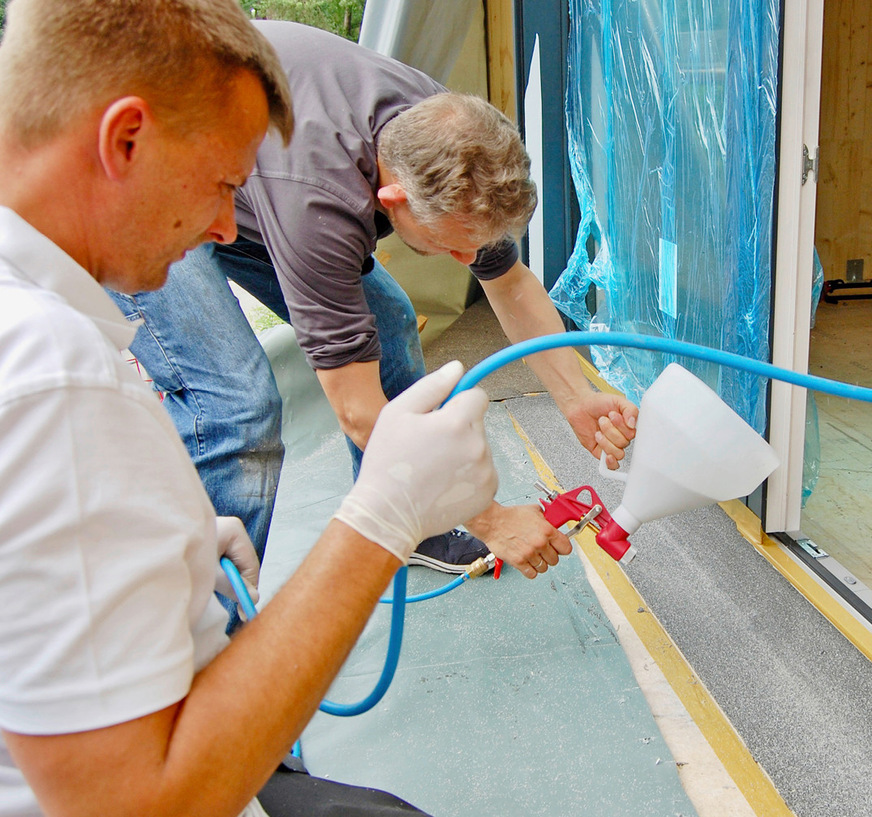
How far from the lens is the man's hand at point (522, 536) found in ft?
4.47

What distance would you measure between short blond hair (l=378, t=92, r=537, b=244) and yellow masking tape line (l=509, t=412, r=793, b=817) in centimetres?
94

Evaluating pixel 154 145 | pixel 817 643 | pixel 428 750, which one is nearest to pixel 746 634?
pixel 817 643

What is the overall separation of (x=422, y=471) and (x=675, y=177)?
158 centimetres

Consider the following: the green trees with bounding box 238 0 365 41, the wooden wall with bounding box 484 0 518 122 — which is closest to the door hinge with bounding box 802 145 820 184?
the wooden wall with bounding box 484 0 518 122

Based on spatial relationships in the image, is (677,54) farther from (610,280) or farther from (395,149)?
(395,149)

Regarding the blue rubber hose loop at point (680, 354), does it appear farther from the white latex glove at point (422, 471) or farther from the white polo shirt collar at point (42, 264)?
the white polo shirt collar at point (42, 264)

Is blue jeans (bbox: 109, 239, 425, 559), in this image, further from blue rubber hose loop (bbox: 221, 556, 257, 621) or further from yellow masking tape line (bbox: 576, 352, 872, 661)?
yellow masking tape line (bbox: 576, 352, 872, 661)

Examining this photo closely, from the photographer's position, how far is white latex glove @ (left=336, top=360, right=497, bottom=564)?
0.75 meters

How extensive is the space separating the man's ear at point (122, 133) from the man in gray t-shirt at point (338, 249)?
2.23ft

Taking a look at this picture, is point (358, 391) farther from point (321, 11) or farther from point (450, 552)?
point (321, 11)

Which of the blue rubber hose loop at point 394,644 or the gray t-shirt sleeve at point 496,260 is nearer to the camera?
the blue rubber hose loop at point 394,644

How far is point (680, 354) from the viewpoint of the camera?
90 cm

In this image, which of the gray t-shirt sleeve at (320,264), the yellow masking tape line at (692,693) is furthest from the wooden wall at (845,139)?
the gray t-shirt sleeve at (320,264)

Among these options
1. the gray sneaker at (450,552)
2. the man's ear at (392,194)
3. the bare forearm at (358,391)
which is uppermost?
the man's ear at (392,194)
